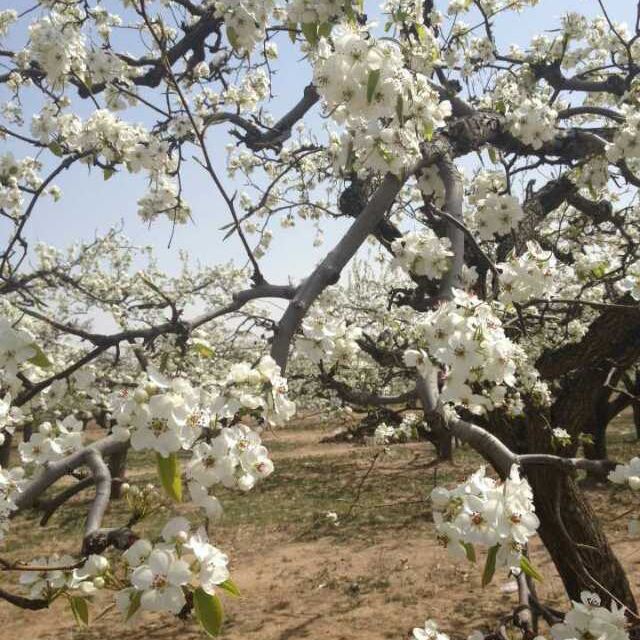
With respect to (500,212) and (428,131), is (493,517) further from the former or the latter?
(500,212)

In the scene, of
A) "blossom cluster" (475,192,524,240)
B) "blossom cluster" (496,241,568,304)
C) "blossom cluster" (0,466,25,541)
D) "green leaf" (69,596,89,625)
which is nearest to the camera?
"green leaf" (69,596,89,625)

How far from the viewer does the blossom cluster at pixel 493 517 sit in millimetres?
1569

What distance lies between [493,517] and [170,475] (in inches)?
32.3

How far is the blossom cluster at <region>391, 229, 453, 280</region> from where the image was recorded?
9.38 feet

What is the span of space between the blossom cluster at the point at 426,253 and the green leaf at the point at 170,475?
178 centimetres

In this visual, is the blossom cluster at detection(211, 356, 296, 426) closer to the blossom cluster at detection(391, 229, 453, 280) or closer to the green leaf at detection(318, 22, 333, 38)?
the green leaf at detection(318, 22, 333, 38)

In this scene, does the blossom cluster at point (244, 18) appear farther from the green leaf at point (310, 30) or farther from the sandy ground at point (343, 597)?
the sandy ground at point (343, 597)

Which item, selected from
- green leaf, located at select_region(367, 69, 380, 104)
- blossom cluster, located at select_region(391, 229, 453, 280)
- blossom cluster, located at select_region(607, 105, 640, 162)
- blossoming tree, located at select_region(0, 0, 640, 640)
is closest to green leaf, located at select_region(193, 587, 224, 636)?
blossoming tree, located at select_region(0, 0, 640, 640)

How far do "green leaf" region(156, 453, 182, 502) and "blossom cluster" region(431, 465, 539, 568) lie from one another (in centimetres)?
74

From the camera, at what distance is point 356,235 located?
87.6 inches

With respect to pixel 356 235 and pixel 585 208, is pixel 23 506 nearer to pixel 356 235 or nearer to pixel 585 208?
pixel 356 235

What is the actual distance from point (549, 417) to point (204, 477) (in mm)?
3912

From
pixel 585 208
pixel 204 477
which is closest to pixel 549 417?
pixel 585 208

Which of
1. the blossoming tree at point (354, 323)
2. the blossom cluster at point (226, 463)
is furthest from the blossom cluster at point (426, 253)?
the blossom cluster at point (226, 463)
